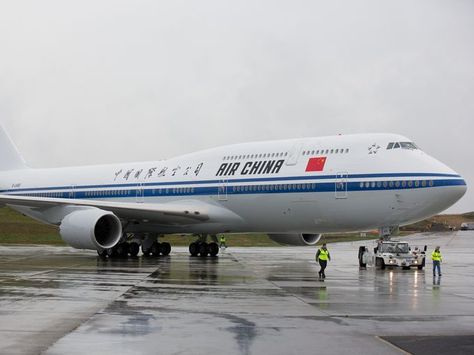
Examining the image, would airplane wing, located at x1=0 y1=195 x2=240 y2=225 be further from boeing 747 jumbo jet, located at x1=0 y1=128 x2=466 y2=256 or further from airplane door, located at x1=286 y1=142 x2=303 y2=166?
airplane door, located at x1=286 y1=142 x2=303 y2=166

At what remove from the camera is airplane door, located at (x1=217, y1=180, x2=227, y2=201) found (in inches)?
1195

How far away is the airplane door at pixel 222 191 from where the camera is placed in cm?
3036

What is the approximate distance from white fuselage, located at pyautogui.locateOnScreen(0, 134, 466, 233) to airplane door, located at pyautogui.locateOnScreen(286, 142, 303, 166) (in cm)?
5

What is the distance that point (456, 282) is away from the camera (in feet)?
67.2

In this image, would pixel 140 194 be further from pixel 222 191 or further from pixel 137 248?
pixel 222 191

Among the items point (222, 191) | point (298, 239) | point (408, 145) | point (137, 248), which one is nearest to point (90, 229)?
point (137, 248)

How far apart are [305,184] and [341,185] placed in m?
1.62

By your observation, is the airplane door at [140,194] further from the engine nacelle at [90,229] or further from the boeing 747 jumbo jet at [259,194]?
the engine nacelle at [90,229]

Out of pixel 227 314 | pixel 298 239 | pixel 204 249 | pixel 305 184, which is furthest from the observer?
pixel 204 249

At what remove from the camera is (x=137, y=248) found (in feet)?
112

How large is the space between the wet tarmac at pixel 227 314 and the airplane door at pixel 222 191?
9.68m

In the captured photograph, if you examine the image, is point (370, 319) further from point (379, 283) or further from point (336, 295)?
point (379, 283)

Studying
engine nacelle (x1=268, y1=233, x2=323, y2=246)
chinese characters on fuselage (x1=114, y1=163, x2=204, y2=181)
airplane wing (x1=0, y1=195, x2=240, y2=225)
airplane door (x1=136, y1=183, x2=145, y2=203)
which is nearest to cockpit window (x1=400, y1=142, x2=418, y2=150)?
airplane wing (x1=0, y1=195, x2=240, y2=225)

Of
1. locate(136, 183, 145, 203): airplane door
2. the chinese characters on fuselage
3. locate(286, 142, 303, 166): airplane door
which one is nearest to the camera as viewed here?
locate(286, 142, 303, 166): airplane door
